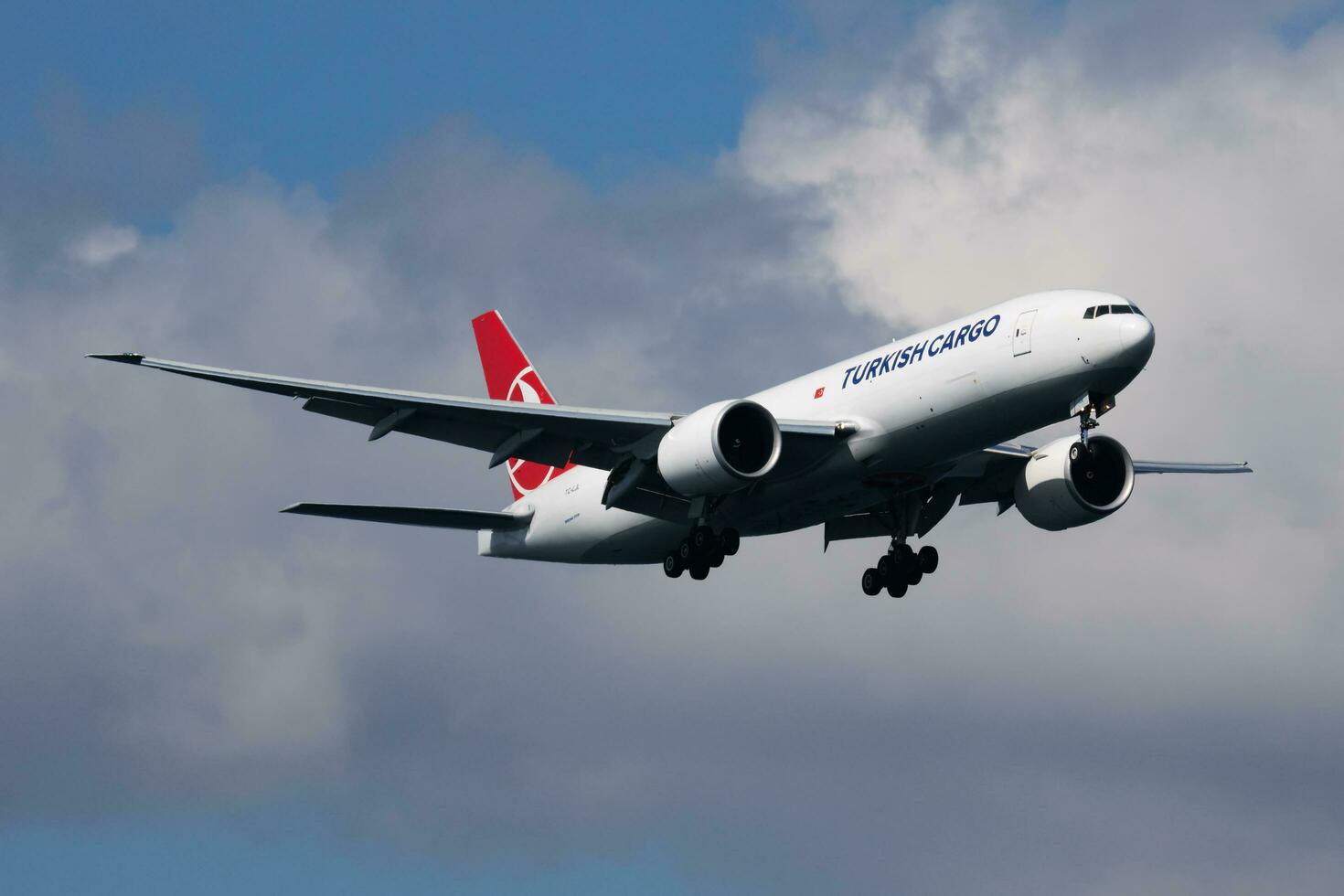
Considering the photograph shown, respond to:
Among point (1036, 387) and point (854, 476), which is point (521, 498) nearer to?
point (854, 476)

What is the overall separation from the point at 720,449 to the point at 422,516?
8196 millimetres

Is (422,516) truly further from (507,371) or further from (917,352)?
(917,352)

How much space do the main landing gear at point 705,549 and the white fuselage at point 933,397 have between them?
47 centimetres

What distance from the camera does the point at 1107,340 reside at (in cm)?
3622

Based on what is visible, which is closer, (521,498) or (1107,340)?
(1107,340)

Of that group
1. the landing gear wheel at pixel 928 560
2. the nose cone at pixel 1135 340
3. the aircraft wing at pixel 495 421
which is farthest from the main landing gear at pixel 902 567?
the nose cone at pixel 1135 340

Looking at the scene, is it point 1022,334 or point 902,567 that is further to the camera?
point 902,567

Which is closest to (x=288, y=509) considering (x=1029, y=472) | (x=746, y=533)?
(x=746, y=533)

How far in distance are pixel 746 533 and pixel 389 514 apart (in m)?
7.62

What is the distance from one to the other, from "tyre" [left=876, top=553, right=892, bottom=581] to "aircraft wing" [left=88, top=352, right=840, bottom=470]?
6215mm

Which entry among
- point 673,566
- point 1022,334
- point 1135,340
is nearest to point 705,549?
point 673,566

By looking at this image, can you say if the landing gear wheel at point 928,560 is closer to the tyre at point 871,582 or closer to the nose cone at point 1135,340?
the tyre at point 871,582

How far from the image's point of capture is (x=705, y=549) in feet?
137

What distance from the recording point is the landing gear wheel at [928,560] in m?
45.0
